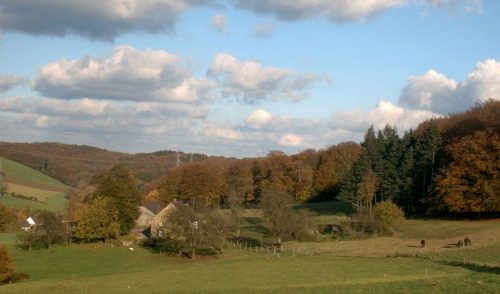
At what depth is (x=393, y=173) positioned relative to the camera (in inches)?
3420

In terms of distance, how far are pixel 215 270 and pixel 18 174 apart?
426ft

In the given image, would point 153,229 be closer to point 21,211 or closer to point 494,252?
point 21,211

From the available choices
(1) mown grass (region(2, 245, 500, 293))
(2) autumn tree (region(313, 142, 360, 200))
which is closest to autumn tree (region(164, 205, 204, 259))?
(1) mown grass (region(2, 245, 500, 293))

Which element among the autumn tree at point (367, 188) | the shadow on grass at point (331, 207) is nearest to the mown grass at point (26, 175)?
the shadow on grass at point (331, 207)

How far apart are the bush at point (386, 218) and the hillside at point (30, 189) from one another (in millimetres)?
80903

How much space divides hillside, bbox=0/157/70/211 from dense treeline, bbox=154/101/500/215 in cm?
2746

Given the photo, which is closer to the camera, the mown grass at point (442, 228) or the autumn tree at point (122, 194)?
the mown grass at point (442, 228)

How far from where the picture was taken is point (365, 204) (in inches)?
3543

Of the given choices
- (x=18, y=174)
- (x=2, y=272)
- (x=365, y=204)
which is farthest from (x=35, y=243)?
(x=18, y=174)

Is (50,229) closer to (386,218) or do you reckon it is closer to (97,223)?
(97,223)

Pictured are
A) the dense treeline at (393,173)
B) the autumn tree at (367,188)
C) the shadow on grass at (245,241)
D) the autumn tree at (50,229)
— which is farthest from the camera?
the autumn tree at (367,188)

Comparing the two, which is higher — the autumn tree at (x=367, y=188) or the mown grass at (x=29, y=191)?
the autumn tree at (x=367, y=188)

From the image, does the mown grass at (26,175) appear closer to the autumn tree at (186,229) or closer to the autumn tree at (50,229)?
the autumn tree at (50,229)

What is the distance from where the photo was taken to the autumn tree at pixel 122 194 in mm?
81688
